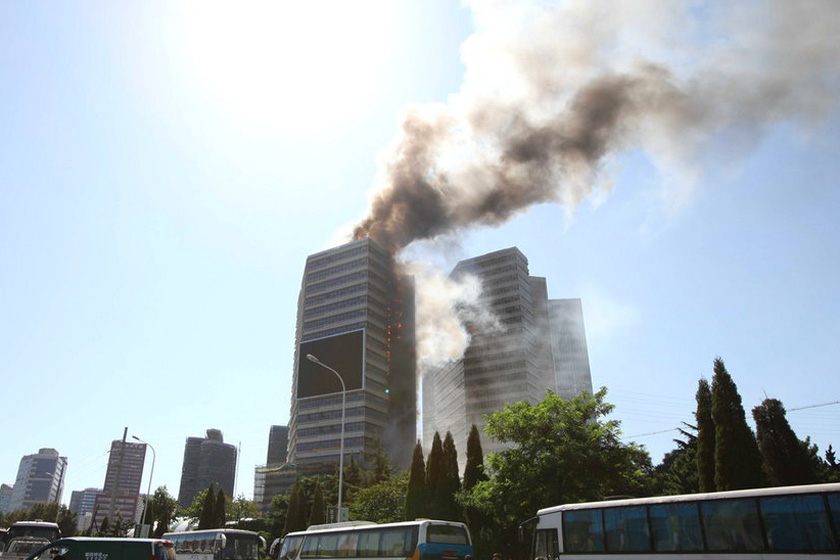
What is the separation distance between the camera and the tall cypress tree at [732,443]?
25203 millimetres

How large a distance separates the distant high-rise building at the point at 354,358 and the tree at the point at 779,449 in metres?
82.7

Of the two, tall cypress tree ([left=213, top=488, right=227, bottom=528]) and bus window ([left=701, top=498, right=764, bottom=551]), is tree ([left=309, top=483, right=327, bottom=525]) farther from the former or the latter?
bus window ([left=701, top=498, right=764, bottom=551])

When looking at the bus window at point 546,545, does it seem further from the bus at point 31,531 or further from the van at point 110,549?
the bus at point 31,531

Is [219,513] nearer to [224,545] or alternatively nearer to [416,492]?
[416,492]

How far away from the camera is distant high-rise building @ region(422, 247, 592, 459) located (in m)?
138

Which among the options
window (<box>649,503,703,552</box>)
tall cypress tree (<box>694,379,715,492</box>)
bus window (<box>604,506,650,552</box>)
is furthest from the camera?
tall cypress tree (<box>694,379,715,492</box>)

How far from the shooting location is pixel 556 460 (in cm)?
2588

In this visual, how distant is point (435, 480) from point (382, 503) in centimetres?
1208

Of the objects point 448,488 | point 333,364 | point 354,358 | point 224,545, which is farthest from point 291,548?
point 333,364

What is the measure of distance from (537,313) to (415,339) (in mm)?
43679

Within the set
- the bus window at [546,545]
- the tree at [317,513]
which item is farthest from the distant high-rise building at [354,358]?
the bus window at [546,545]

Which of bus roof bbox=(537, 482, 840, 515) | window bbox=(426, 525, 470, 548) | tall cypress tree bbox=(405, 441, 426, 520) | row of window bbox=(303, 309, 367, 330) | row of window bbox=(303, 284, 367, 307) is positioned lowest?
window bbox=(426, 525, 470, 548)

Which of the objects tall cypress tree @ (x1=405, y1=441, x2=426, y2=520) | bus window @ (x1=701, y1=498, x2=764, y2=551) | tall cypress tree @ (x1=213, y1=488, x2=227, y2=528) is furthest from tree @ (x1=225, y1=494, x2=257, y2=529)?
bus window @ (x1=701, y1=498, x2=764, y2=551)

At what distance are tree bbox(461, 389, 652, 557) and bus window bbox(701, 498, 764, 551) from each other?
12.4 meters
